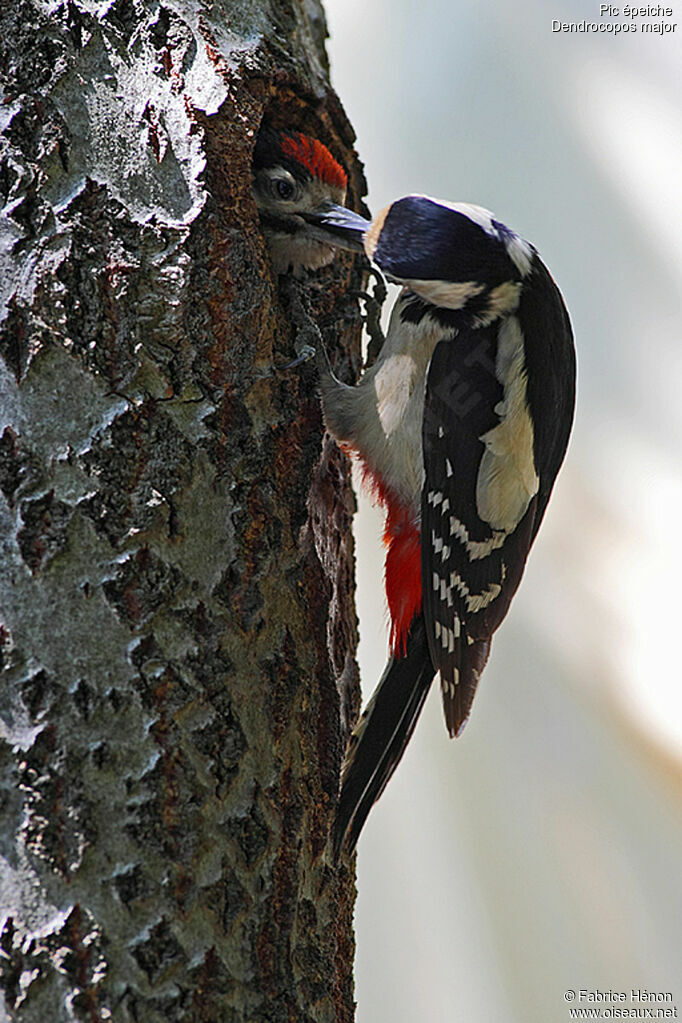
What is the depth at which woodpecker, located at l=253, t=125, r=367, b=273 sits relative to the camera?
4.13 feet

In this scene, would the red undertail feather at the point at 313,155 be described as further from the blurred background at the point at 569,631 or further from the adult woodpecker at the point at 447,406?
the blurred background at the point at 569,631

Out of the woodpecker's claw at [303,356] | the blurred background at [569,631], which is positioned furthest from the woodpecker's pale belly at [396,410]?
the blurred background at [569,631]

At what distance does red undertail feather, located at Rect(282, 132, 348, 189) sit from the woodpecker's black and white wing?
0.26 meters

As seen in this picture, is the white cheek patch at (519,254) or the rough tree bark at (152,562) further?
the white cheek patch at (519,254)

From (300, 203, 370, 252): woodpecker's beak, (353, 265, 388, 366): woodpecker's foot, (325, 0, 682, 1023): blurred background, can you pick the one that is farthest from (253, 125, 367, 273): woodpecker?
(325, 0, 682, 1023): blurred background

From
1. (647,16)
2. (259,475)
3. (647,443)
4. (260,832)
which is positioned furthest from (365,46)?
(260,832)

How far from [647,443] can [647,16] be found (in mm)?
967

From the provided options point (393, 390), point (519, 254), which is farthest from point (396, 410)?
point (519, 254)

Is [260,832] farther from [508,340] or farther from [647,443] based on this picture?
[647,443]

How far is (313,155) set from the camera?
126 centimetres

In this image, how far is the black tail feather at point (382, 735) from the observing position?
3.65 ft

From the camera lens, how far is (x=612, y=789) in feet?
7.28

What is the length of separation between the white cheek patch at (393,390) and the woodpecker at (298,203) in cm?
15

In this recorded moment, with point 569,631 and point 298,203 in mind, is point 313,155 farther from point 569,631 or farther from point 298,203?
point 569,631
